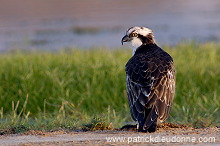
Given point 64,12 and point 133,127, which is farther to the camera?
point 64,12

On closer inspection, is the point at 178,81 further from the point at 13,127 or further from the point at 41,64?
the point at 13,127

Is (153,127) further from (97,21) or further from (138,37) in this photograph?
(97,21)

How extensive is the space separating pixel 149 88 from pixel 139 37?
1384 millimetres

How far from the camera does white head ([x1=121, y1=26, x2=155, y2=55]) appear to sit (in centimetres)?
830

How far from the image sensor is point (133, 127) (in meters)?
7.32

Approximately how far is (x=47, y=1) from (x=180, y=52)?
14224 mm

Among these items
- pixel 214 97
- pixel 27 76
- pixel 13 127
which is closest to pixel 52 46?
pixel 27 76

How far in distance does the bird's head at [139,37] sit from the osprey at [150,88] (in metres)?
0.52

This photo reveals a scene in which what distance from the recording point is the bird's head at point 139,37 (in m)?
8.30

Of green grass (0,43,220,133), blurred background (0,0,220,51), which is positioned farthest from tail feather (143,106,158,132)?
blurred background (0,0,220,51)

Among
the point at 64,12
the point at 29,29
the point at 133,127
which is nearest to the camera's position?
the point at 133,127

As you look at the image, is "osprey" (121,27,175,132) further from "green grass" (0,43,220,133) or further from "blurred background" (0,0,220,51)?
"blurred background" (0,0,220,51)

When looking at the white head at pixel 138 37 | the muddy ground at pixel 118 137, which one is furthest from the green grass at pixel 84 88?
the muddy ground at pixel 118 137

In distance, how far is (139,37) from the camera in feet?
27.4
